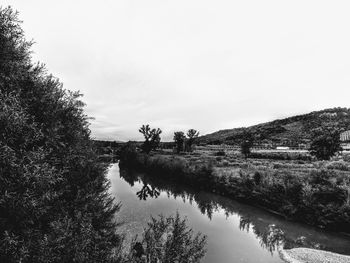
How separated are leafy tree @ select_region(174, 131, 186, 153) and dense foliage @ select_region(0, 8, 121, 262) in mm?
74223

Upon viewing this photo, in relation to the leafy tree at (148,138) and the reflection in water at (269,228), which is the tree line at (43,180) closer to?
the reflection in water at (269,228)

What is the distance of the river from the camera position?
17.1 m

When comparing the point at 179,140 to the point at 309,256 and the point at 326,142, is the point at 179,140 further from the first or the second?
the point at 309,256

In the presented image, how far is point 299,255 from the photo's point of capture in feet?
52.2

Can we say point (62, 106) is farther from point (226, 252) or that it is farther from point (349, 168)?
point (349, 168)

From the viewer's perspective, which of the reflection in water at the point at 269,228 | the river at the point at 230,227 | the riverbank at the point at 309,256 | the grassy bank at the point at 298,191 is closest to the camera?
the riverbank at the point at 309,256

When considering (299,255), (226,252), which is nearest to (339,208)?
(299,255)

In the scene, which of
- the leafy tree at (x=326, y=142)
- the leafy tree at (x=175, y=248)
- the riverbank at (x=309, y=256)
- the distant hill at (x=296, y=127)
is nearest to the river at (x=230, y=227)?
the riverbank at (x=309, y=256)

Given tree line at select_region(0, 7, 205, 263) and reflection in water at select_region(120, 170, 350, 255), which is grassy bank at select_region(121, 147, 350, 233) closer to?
reflection in water at select_region(120, 170, 350, 255)

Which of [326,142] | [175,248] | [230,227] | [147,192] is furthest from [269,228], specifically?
[326,142]

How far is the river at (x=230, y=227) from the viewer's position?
56.0 ft

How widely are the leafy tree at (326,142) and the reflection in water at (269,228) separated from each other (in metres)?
19.4

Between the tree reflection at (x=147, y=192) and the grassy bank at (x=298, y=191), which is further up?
the grassy bank at (x=298, y=191)

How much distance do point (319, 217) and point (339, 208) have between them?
6.16 ft
